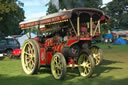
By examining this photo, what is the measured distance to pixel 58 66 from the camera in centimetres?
725

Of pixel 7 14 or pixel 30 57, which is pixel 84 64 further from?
pixel 7 14

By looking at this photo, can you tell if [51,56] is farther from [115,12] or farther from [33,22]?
[115,12]

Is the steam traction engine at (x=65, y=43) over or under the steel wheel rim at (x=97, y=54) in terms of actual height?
over

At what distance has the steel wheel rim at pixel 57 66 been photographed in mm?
7176

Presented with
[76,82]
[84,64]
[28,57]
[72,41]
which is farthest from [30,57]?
[76,82]

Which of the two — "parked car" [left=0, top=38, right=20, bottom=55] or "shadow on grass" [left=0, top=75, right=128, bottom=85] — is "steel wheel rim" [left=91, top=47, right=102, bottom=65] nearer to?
"shadow on grass" [left=0, top=75, right=128, bottom=85]

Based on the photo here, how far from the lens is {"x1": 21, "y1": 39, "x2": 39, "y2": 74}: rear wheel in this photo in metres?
8.12

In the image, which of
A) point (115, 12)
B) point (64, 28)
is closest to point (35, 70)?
point (64, 28)

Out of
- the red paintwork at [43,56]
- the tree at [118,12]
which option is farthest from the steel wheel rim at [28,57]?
the tree at [118,12]

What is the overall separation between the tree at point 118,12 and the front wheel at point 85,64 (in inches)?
2189

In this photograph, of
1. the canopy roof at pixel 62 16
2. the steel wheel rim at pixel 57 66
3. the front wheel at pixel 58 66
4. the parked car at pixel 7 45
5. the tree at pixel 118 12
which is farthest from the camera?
the tree at pixel 118 12

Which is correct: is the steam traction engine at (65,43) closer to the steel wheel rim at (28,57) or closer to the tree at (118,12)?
the steel wheel rim at (28,57)

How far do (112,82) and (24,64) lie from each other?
3.96m

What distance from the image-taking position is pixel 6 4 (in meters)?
15.8
